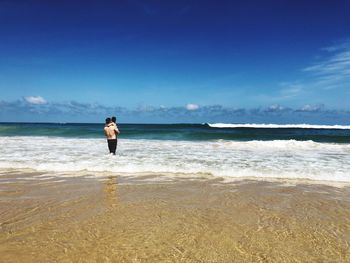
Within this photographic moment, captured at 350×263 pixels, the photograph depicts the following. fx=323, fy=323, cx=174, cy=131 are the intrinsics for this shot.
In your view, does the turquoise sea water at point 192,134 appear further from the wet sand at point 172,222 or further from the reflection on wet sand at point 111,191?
the wet sand at point 172,222

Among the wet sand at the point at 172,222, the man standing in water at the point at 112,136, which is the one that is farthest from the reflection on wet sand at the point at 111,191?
the man standing in water at the point at 112,136

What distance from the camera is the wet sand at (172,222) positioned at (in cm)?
425

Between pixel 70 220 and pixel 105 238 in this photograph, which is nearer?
pixel 105 238

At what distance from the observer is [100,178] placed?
380 inches

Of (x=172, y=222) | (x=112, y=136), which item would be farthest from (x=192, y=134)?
(x=172, y=222)

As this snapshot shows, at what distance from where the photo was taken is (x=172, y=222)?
5523 mm

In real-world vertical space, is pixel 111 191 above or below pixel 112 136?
below

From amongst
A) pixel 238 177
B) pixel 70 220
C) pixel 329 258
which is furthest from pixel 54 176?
pixel 329 258

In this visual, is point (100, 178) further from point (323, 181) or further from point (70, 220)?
point (323, 181)

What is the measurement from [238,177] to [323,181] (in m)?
2.48

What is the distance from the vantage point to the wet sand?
4254mm

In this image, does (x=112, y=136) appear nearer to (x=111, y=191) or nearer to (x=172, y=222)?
(x=111, y=191)

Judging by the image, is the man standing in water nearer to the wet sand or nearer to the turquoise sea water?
the wet sand

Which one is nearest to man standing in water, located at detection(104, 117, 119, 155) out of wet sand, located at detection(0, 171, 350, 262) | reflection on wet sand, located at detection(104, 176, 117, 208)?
reflection on wet sand, located at detection(104, 176, 117, 208)
